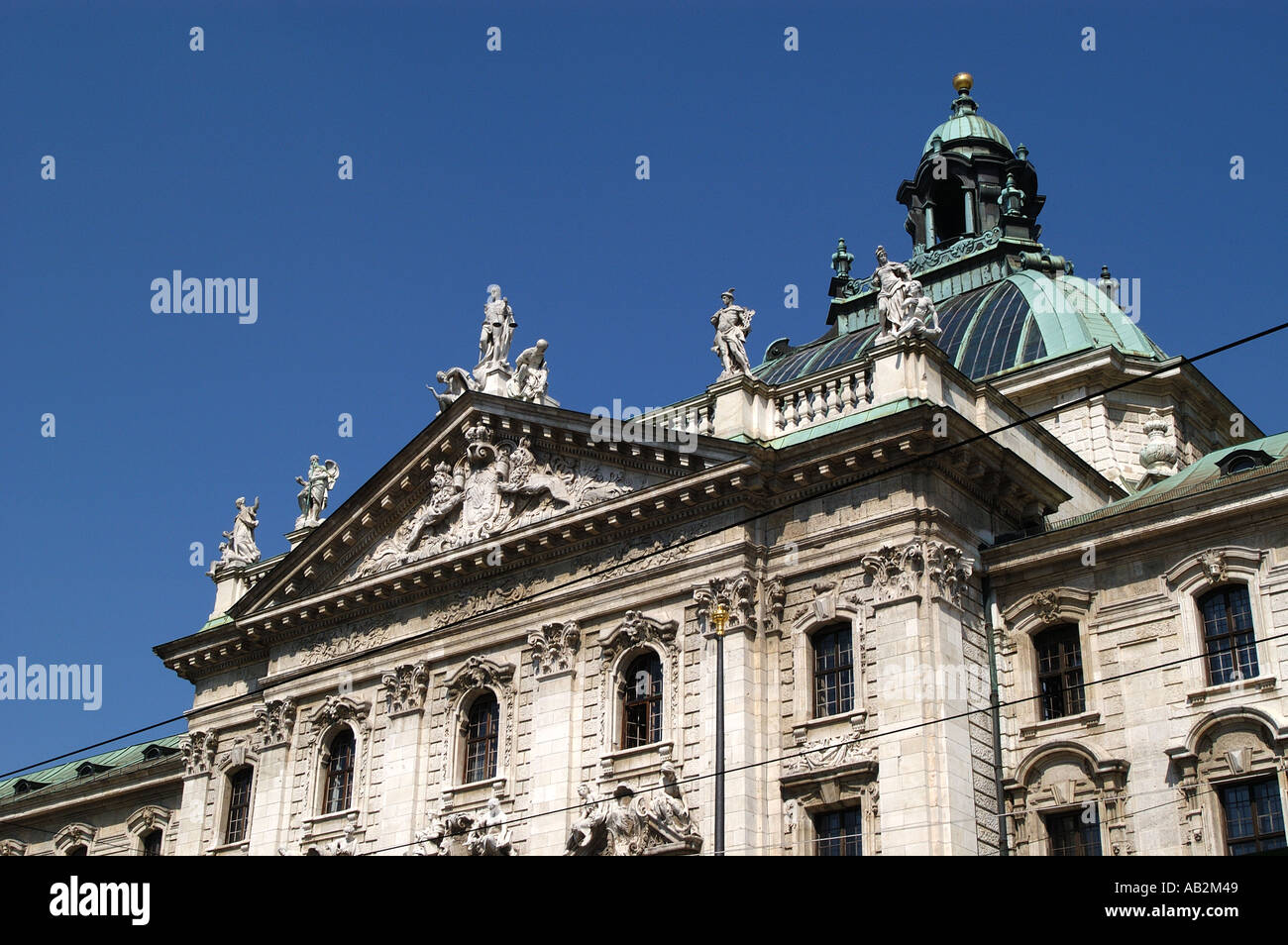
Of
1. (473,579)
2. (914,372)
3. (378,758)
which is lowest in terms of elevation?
(378,758)

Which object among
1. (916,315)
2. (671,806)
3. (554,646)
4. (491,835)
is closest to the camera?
(671,806)

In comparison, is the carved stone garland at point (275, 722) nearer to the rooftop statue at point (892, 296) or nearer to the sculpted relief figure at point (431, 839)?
the sculpted relief figure at point (431, 839)

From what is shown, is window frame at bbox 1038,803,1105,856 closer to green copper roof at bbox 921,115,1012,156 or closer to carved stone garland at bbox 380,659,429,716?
carved stone garland at bbox 380,659,429,716

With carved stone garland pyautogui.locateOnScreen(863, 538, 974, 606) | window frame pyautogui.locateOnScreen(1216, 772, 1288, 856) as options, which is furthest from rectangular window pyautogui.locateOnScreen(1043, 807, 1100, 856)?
carved stone garland pyautogui.locateOnScreen(863, 538, 974, 606)

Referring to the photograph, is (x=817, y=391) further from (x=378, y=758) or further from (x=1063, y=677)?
(x=378, y=758)

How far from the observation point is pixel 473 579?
37.4 metres

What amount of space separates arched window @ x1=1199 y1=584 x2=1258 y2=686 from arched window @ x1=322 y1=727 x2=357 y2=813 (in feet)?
62.4

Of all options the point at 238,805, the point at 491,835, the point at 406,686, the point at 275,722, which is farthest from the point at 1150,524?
the point at 238,805

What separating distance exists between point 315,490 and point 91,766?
15.7 metres

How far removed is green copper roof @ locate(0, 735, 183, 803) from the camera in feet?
170

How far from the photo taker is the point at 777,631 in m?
32.5

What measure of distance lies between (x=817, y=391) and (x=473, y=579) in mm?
8989

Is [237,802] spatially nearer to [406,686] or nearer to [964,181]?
[406,686]
